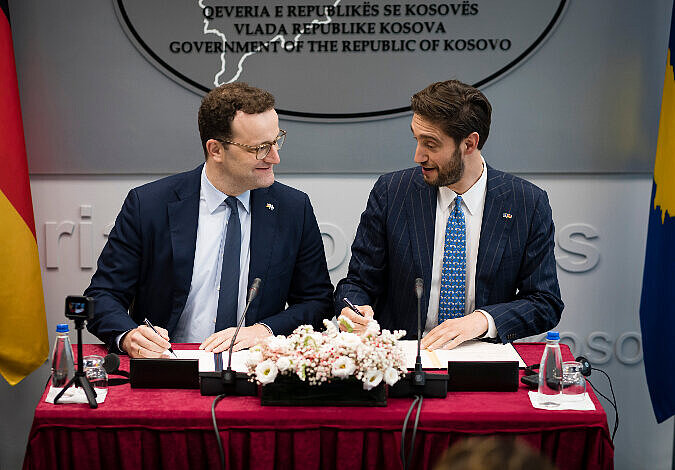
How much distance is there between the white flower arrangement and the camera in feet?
7.49

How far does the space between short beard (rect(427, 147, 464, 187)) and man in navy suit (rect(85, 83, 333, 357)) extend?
532 mm

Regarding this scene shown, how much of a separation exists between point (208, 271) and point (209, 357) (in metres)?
0.49

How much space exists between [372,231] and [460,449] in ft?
6.88

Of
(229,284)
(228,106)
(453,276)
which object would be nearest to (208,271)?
(229,284)

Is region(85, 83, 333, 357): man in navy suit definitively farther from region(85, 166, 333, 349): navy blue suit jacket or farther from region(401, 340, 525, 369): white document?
region(401, 340, 525, 369): white document

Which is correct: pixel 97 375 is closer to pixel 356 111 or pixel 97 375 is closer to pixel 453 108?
pixel 453 108

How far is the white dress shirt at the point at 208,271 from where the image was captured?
312cm

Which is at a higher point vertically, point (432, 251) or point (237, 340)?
point (432, 251)

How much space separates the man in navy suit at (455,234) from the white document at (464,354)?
18 centimetres

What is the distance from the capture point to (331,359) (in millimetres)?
2291

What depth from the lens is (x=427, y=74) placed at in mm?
3912

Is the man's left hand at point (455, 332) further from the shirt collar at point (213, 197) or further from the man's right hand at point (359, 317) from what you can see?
the shirt collar at point (213, 197)

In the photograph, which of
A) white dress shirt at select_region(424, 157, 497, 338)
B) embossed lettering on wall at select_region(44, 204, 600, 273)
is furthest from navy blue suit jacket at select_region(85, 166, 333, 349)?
embossed lettering on wall at select_region(44, 204, 600, 273)

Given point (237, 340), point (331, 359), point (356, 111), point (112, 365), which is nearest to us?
point (331, 359)
